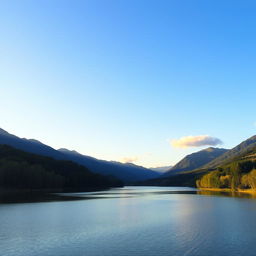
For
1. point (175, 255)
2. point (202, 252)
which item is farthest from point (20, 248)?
point (202, 252)

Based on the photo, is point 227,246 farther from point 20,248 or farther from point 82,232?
point 20,248

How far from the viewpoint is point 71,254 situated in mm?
43188

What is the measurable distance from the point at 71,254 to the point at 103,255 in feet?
15.6

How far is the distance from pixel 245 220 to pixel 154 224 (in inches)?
914

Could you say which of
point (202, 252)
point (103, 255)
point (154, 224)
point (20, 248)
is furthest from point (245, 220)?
point (20, 248)

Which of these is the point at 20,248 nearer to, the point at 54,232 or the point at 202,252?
the point at 54,232

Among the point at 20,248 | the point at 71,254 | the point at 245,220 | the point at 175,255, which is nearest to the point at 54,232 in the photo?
the point at 20,248

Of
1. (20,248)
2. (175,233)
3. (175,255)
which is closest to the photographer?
(175,255)

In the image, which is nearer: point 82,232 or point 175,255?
point 175,255

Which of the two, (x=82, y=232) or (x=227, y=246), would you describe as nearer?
(x=227, y=246)

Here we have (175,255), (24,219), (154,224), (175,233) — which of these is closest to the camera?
(175,255)

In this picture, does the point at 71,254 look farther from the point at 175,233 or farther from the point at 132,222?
the point at 132,222

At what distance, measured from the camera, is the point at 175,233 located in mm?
58062

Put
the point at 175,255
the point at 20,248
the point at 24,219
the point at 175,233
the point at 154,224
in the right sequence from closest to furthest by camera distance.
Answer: the point at 175,255, the point at 20,248, the point at 175,233, the point at 154,224, the point at 24,219
